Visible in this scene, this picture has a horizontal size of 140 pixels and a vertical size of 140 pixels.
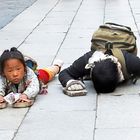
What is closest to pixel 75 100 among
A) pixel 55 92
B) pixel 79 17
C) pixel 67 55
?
pixel 55 92

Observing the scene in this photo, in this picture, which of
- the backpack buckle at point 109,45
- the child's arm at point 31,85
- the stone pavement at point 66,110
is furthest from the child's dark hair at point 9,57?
the backpack buckle at point 109,45

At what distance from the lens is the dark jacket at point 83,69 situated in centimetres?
550

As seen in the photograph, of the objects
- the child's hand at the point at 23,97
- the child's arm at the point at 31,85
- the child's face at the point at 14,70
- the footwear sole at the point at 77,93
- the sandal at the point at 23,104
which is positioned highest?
the child's face at the point at 14,70

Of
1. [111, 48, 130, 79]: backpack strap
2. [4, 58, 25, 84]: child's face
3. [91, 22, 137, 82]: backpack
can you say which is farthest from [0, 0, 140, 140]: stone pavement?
[91, 22, 137, 82]: backpack

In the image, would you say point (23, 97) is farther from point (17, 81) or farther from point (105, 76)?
point (105, 76)

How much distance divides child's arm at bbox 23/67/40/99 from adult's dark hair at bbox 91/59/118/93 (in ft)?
2.07

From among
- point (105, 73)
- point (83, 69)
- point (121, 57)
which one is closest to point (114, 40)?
point (121, 57)

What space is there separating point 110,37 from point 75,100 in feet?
3.28

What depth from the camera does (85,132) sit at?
428 cm

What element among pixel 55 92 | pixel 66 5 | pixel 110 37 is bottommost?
pixel 66 5

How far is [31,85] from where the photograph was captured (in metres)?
5.23

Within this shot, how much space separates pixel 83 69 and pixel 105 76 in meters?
0.44

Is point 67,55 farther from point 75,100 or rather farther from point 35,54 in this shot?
point 75,100

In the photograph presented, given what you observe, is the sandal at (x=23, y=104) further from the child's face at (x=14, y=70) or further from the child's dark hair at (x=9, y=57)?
the child's dark hair at (x=9, y=57)
